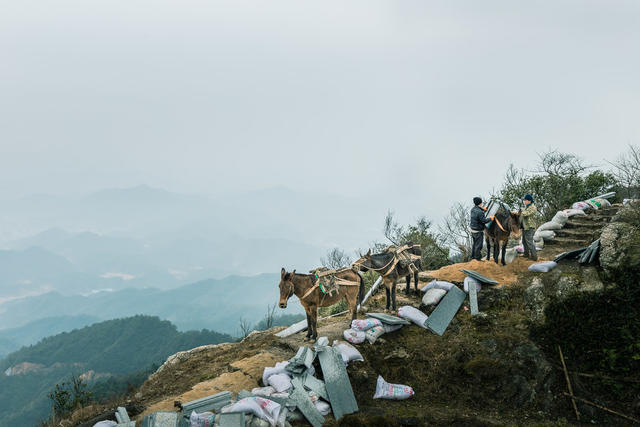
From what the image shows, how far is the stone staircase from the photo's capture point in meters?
14.9

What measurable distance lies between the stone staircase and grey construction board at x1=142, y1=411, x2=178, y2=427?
13.6 meters

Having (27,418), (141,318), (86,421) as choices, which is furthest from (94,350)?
(86,421)

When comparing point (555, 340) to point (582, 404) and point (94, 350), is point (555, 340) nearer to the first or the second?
point (582, 404)

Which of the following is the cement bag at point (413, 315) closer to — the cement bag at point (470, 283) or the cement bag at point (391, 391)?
the cement bag at point (470, 283)

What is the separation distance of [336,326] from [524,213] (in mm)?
7502

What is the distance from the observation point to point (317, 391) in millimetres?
8445

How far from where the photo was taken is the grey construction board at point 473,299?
1091 cm

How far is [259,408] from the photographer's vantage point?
288 inches

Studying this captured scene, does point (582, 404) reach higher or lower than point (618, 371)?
lower

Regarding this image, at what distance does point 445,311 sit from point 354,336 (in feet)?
9.59

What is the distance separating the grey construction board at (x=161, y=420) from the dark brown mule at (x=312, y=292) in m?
3.03

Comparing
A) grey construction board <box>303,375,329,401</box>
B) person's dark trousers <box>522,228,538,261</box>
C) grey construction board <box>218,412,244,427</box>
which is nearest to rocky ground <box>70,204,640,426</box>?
grey construction board <box>303,375,329,401</box>

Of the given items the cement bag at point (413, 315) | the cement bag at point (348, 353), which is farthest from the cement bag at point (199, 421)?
the cement bag at point (413, 315)

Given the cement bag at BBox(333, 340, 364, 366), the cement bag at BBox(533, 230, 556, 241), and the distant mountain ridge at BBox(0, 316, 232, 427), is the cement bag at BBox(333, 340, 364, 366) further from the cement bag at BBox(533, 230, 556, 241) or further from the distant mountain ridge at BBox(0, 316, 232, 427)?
the distant mountain ridge at BBox(0, 316, 232, 427)
